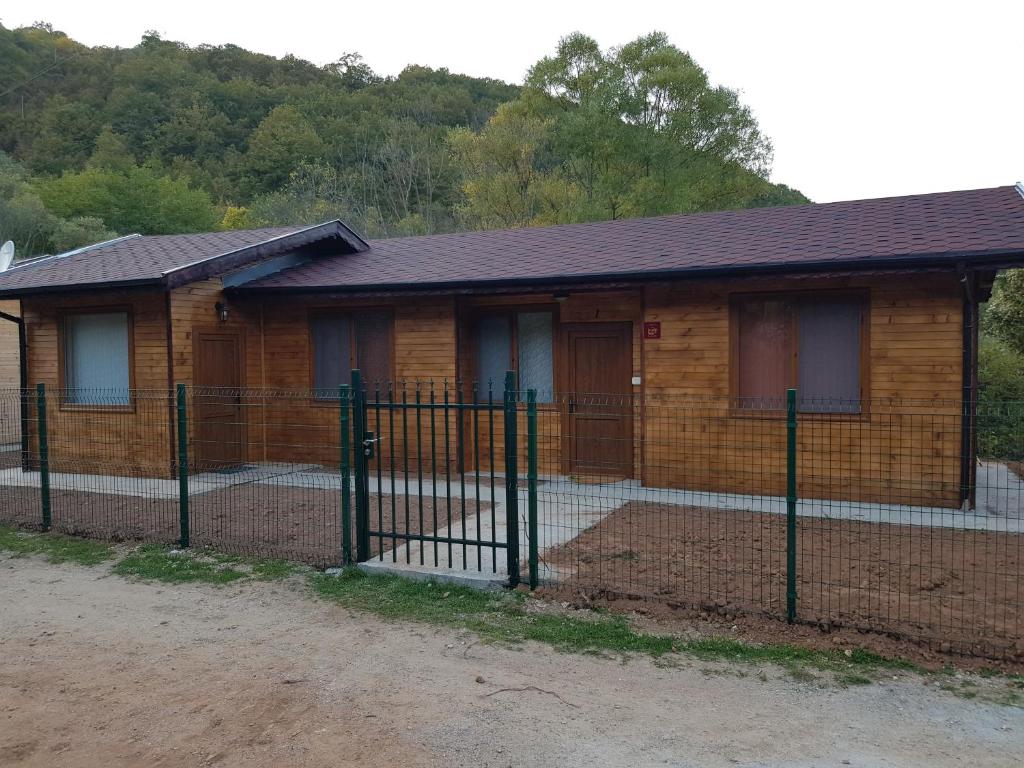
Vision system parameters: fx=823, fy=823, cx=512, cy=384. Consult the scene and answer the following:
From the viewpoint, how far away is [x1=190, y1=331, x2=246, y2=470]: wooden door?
1220 centimetres

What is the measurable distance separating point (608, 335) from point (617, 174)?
976 inches

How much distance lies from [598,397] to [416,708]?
7.54 meters

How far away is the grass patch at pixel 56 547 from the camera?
25.0 feet

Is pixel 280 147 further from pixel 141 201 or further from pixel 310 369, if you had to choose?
pixel 310 369

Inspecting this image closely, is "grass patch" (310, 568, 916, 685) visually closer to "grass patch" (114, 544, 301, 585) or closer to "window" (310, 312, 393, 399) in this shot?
"grass patch" (114, 544, 301, 585)

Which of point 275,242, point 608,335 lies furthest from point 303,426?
point 608,335

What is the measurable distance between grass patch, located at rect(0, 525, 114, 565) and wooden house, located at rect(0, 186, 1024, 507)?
276 centimetres

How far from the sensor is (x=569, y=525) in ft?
27.4

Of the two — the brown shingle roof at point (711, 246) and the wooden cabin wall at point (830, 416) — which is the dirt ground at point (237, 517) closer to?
the wooden cabin wall at point (830, 416)

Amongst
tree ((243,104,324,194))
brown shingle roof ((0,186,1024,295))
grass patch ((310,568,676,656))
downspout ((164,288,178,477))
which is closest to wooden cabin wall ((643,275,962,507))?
brown shingle roof ((0,186,1024,295))

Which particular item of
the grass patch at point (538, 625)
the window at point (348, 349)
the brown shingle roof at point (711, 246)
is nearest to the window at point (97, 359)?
the brown shingle roof at point (711, 246)

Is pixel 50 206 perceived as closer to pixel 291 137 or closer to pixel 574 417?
pixel 291 137

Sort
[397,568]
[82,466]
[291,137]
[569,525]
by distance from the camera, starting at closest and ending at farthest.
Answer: [397,568] < [569,525] < [82,466] < [291,137]

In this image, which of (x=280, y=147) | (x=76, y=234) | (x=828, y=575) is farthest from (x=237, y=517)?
(x=280, y=147)
